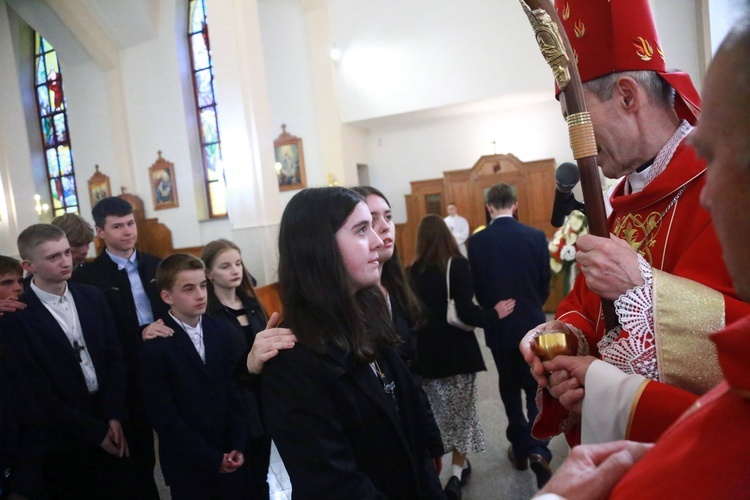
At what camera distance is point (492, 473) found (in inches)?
135

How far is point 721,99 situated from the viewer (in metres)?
0.61

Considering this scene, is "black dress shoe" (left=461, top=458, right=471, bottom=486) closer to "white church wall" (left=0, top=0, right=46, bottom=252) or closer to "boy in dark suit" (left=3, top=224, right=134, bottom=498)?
"boy in dark suit" (left=3, top=224, right=134, bottom=498)

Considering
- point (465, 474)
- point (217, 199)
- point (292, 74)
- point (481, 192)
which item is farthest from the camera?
point (217, 199)

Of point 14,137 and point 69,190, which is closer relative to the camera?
point 14,137

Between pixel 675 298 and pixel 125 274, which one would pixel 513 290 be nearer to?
pixel 675 298

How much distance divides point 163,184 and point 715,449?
46.6ft

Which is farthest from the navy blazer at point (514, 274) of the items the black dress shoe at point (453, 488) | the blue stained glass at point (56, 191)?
the blue stained glass at point (56, 191)

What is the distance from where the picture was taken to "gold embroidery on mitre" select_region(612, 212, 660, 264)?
53.5 inches

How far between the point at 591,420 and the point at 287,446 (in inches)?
29.9

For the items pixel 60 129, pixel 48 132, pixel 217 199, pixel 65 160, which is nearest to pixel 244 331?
pixel 217 199

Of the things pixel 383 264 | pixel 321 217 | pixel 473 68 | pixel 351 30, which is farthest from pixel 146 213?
pixel 321 217

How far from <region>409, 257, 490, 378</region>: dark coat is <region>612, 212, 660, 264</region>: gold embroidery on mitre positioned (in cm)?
192

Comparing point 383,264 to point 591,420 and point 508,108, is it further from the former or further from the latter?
point 508,108

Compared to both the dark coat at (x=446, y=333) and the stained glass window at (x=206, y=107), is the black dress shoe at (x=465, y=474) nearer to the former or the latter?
the dark coat at (x=446, y=333)
